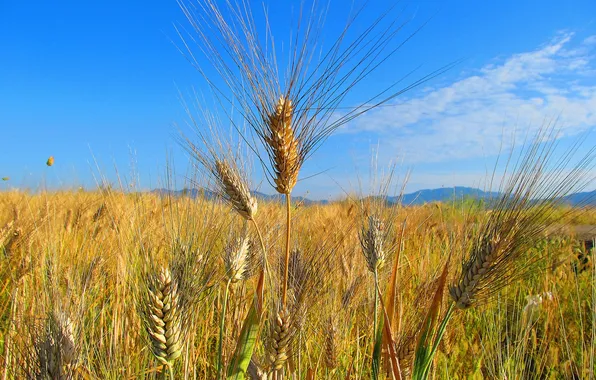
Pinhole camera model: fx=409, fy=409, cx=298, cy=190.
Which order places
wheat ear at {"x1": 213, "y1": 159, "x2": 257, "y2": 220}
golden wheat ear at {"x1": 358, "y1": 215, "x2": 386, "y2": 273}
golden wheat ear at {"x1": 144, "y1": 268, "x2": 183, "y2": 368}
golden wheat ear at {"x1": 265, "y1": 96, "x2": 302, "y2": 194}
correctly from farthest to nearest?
golden wheat ear at {"x1": 358, "y1": 215, "x2": 386, "y2": 273}
wheat ear at {"x1": 213, "y1": 159, "x2": 257, "y2": 220}
golden wheat ear at {"x1": 265, "y1": 96, "x2": 302, "y2": 194}
golden wheat ear at {"x1": 144, "y1": 268, "x2": 183, "y2": 368}

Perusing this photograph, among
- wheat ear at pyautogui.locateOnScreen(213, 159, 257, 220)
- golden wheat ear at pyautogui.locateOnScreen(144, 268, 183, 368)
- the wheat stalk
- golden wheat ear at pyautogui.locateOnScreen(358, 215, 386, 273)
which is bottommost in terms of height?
the wheat stalk

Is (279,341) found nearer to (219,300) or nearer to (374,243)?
(374,243)

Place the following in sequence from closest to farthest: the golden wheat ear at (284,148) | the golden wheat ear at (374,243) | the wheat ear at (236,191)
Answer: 1. the golden wheat ear at (284,148)
2. the wheat ear at (236,191)
3. the golden wheat ear at (374,243)

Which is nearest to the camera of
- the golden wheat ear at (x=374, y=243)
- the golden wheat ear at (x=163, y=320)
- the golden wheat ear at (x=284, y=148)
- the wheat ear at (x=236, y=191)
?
the golden wheat ear at (x=163, y=320)

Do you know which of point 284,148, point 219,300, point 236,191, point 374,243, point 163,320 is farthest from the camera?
point 219,300

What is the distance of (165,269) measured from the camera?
1.08m

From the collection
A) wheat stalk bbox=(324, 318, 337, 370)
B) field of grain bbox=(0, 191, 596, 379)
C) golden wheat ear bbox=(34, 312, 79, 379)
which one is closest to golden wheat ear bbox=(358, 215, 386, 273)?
field of grain bbox=(0, 191, 596, 379)

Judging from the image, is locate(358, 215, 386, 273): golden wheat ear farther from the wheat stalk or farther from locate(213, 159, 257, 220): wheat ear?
locate(213, 159, 257, 220): wheat ear

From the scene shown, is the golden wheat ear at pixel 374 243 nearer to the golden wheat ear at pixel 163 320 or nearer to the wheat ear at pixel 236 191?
the wheat ear at pixel 236 191

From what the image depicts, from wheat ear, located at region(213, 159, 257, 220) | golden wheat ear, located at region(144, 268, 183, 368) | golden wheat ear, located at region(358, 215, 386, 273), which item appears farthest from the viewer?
golden wheat ear, located at region(358, 215, 386, 273)

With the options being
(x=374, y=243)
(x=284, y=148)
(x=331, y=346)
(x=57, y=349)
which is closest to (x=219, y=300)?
(x=331, y=346)

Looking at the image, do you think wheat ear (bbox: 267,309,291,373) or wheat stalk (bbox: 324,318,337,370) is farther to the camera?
wheat stalk (bbox: 324,318,337,370)

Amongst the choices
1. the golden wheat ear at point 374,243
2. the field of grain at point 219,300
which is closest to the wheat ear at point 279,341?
the field of grain at point 219,300

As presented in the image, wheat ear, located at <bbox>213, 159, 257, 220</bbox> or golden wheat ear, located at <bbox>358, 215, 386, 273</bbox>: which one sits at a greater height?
wheat ear, located at <bbox>213, 159, 257, 220</bbox>
